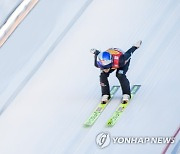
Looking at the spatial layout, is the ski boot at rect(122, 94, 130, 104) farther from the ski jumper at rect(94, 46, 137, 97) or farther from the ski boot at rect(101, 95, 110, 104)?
the ski boot at rect(101, 95, 110, 104)

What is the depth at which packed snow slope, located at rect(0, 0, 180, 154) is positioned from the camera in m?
3.92

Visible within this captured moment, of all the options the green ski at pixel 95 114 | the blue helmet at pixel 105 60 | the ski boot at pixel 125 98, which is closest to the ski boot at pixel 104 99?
the green ski at pixel 95 114

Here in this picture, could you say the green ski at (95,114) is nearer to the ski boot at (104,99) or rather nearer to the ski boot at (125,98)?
the ski boot at (104,99)

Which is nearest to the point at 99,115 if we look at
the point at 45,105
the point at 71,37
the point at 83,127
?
the point at 83,127

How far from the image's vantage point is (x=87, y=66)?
467 centimetres

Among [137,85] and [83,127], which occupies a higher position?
[137,85]

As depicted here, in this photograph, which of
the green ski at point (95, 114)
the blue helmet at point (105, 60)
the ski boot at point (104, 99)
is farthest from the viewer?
the ski boot at point (104, 99)

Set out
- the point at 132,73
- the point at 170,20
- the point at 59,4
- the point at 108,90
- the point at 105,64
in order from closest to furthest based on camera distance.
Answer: the point at 105,64, the point at 108,90, the point at 132,73, the point at 170,20, the point at 59,4

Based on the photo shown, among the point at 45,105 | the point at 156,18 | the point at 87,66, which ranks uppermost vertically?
the point at 156,18

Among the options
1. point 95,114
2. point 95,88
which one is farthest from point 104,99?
point 95,88

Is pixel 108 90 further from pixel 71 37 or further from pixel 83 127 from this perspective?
pixel 71 37

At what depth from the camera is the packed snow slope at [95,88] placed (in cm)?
392

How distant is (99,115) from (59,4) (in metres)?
1.68

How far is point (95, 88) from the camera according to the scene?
4.38m
